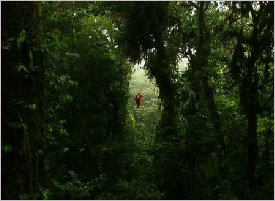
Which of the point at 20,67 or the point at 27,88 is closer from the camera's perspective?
the point at 20,67

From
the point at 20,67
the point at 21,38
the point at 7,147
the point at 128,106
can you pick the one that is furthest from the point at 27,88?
the point at 128,106

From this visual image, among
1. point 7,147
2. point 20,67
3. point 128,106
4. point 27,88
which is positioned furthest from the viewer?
point 128,106

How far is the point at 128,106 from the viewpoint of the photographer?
19797mm

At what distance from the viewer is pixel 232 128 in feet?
34.0

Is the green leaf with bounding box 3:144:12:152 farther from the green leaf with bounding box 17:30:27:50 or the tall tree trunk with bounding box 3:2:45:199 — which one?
the green leaf with bounding box 17:30:27:50

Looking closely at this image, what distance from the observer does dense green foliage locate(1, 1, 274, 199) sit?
19.6 ft

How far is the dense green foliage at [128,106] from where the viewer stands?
5961 mm

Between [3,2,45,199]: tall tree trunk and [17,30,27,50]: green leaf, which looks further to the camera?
[3,2,45,199]: tall tree trunk

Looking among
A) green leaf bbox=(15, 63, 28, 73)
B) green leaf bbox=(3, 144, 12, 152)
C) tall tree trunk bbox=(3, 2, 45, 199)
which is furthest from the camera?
tall tree trunk bbox=(3, 2, 45, 199)

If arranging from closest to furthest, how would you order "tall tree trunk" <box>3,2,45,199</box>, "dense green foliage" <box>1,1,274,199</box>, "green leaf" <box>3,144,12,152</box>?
"green leaf" <box>3,144,12,152</box> < "tall tree trunk" <box>3,2,45,199</box> < "dense green foliage" <box>1,1,274,199</box>

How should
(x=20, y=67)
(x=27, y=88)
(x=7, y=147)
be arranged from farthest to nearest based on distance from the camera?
(x=27, y=88)
(x=20, y=67)
(x=7, y=147)

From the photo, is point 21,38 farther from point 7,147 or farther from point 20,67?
point 7,147

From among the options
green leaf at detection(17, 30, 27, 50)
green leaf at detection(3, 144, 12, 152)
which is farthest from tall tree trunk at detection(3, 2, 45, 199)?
green leaf at detection(3, 144, 12, 152)

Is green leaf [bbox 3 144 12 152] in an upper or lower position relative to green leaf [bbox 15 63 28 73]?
lower
